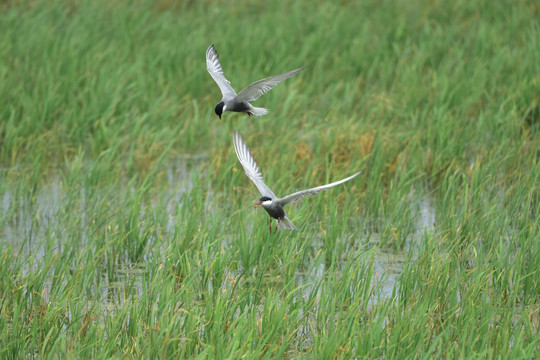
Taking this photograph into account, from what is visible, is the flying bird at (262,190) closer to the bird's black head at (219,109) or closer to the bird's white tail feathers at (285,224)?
the bird's white tail feathers at (285,224)

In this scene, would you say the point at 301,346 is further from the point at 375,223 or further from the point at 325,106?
the point at 325,106

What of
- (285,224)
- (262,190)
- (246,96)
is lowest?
(285,224)

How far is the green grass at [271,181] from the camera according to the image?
4023 millimetres

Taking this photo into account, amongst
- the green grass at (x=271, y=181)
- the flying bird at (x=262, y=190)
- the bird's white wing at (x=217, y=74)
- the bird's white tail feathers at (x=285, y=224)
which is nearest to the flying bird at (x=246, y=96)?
the bird's white wing at (x=217, y=74)

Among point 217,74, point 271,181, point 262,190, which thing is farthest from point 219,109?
point 271,181

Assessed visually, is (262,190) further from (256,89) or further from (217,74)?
(217,74)

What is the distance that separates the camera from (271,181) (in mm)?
6074

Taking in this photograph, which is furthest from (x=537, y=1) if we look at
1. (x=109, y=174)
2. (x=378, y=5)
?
(x=109, y=174)

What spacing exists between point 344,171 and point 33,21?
4809 millimetres

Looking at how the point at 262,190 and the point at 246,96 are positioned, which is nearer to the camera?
the point at 262,190

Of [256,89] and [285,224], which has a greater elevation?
[256,89]

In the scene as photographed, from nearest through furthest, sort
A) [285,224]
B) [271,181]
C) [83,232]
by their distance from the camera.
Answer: [285,224], [83,232], [271,181]

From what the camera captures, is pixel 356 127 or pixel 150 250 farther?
pixel 356 127

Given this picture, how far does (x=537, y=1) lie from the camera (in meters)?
12.0
